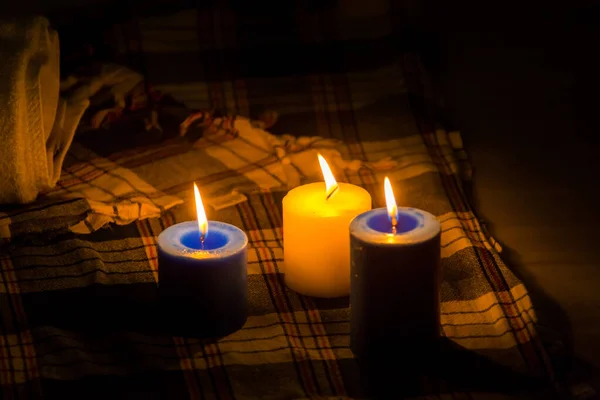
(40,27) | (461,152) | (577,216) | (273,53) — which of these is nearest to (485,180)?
(461,152)

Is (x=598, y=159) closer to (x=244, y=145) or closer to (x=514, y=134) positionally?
(x=514, y=134)

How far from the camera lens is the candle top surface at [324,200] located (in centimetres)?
121

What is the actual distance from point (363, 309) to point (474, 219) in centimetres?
42

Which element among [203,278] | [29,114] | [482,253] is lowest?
[482,253]

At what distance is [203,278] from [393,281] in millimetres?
213

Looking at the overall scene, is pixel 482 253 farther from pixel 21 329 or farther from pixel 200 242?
pixel 21 329

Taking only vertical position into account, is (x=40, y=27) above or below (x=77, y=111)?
above

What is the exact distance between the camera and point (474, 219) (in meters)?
1.46

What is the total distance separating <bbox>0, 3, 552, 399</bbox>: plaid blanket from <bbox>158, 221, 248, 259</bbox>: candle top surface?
107 millimetres

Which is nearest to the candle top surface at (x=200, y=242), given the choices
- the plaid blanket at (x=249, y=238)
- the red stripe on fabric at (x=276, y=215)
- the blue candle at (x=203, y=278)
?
the blue candle at (x=203, y=278)

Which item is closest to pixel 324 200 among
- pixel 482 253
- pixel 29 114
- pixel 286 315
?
pixel 286 315

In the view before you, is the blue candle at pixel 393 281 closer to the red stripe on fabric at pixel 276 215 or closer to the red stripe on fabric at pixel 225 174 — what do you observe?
the red stripe on fabric at pixel 276 215

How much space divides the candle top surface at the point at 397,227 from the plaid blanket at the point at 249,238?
0.49 feet

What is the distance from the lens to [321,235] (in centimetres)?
120
